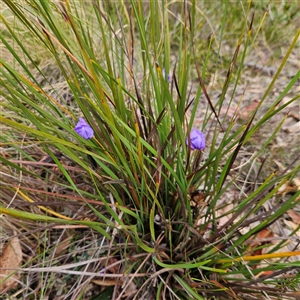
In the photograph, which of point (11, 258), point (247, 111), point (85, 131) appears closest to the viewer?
point (85, 131)

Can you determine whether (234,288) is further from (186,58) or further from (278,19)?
(278,19)

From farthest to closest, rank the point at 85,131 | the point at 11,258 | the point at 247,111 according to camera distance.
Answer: the point at 247,111 < the point at 11,258 < the point at 85,131

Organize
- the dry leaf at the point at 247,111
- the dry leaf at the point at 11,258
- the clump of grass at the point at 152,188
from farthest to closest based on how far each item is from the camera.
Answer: the dry leaf at the point at 247,111 < the dry leaf at the point at 11,258 < the clump of grass at the point at 152,188

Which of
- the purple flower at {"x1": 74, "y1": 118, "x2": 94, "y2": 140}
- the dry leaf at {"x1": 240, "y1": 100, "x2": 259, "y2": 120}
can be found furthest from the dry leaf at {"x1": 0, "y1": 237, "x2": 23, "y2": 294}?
the dry leaf at {"x1": 240, "y1": 100, "x2": 259, "y2": 120}

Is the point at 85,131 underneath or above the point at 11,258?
above

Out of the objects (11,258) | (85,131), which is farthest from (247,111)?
(11,258)

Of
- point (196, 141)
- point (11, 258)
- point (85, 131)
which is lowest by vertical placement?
point (11, 258)

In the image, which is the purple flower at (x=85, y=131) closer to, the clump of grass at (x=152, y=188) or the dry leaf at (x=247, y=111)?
the clump of grass at (x=152, y=188)

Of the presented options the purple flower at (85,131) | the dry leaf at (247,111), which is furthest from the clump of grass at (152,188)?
the dry leaf at (247,111)

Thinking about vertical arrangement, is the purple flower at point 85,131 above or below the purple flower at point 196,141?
above

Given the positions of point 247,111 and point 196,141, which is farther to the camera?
point 247,111

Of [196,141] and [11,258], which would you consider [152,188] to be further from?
[11,258]
